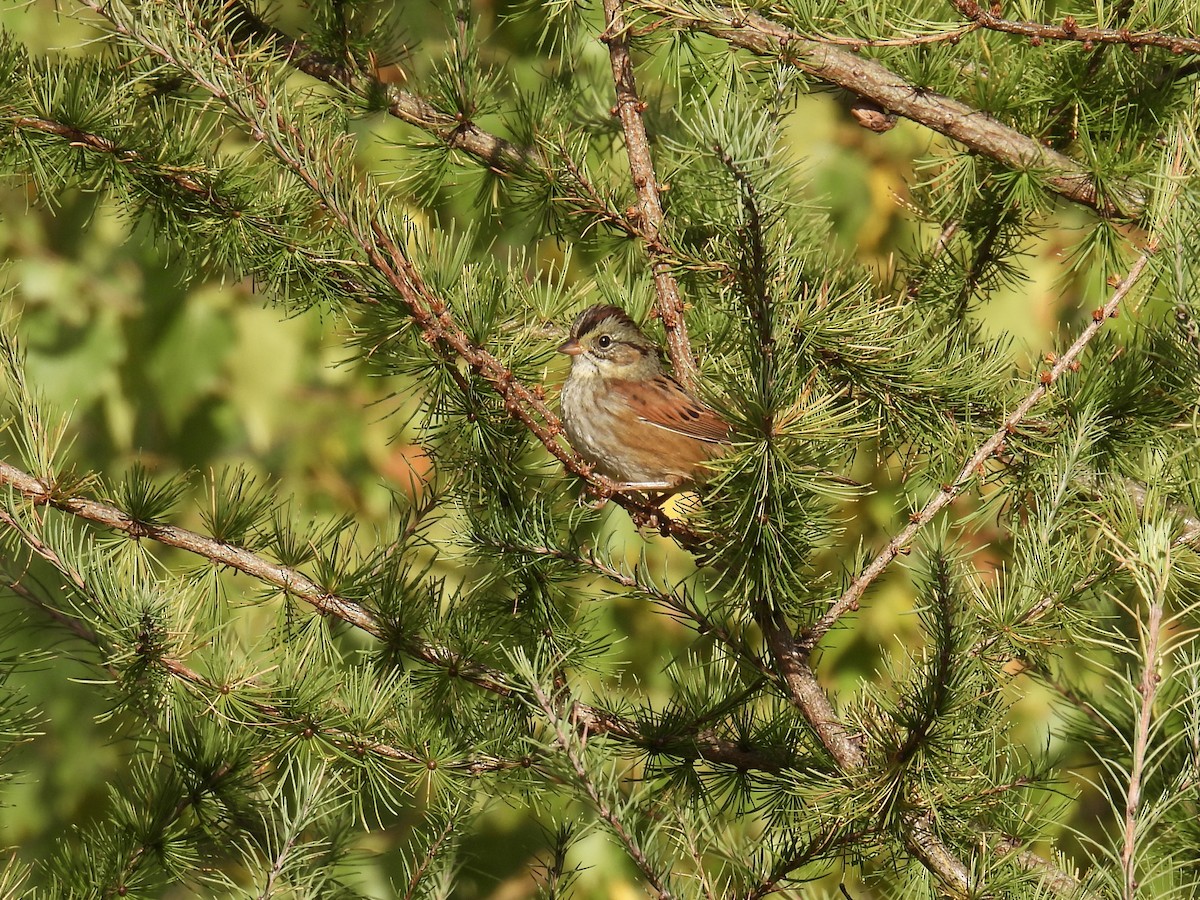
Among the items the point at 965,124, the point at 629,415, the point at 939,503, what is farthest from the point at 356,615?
the point at 965,124

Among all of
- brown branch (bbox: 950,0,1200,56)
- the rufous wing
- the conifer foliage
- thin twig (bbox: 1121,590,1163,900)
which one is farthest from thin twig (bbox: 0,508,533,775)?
brown branch (bbox: 950,0,1200,56)

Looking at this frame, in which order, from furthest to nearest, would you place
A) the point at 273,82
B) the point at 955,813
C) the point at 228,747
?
1. the point at 273,82
2. the point at 228,747
3. the point at 955,813

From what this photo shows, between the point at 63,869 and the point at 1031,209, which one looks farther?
the point at 1031,209

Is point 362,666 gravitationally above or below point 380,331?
below

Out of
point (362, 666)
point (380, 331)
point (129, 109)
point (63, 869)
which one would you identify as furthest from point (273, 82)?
point (63, 869)

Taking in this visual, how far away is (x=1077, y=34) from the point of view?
5.44ft

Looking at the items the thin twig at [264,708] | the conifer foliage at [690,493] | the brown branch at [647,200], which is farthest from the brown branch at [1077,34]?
the thin twig at [264,708]

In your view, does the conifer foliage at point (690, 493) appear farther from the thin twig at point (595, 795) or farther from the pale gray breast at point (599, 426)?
the pale gray breast at point (599, 426)

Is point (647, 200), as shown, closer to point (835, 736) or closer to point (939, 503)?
point (939, 503)

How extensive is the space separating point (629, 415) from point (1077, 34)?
134cm

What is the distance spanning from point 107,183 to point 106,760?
3.06m

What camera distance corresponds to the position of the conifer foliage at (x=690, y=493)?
145cm

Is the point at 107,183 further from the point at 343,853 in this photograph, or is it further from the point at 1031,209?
the point at 1031,209

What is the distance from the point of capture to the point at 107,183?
1.96 meters
